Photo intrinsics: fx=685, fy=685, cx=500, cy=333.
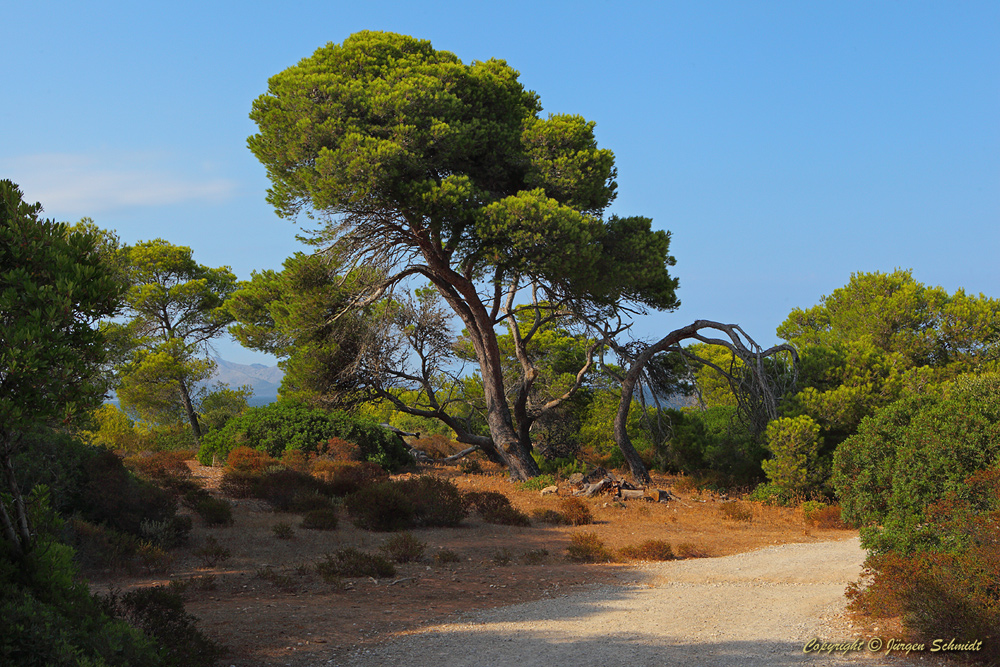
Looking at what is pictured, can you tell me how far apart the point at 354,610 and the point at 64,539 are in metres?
3.77

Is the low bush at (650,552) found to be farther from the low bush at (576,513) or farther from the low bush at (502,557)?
the low bush at (576,513)

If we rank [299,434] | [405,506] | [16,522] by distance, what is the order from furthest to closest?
[299,434] → [405,506] → [16,522]

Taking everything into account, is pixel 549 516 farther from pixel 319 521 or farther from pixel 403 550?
pixel 319 521

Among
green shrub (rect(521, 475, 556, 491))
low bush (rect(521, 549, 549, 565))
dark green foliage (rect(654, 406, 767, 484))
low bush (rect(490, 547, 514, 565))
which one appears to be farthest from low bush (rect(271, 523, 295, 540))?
dark green foliage (rect(654, 406, 767, 484))

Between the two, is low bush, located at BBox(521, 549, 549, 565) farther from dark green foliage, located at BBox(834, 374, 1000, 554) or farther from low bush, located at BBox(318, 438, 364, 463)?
low bush, located at BBox(318, 438, 364, 463)

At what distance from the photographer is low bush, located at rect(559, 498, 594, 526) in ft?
41.9

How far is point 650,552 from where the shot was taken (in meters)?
10.3

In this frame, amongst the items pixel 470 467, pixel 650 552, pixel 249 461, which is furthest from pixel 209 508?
pixel 470 467

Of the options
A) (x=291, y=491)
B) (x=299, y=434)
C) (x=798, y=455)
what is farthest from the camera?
(x=299, y=434)

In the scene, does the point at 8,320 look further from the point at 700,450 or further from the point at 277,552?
the point at 700,450

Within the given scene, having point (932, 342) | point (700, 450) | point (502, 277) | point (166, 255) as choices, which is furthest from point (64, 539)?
point (932, 342)

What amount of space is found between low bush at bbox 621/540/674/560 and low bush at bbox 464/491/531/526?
263 centimetres

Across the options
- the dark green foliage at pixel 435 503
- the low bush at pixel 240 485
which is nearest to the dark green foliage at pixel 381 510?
the dark green foliage at pixel 435 503

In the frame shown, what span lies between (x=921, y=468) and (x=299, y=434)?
567 inches
